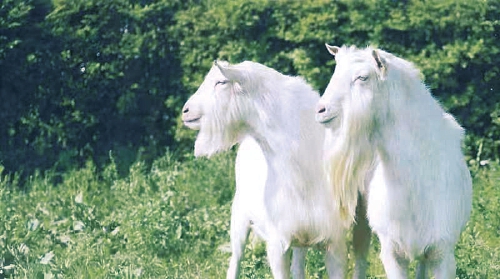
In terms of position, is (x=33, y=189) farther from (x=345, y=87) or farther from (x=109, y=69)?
(x=345, y=87)

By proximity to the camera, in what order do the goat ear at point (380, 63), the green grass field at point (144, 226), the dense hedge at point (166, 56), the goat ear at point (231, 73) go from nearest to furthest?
the goat ear at point (380, 63) → the goat ear at point (231, 73) → the green grass field at point (144, 226) → the dense hedge at point (166, 56)

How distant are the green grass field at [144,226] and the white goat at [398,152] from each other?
5.69 feet

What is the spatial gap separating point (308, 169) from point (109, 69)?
5.06m

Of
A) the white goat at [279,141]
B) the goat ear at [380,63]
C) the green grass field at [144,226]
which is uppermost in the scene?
the goat ear at [380,63]

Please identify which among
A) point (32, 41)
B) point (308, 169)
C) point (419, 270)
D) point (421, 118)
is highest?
point (421, 118)

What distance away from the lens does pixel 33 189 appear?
10.0m

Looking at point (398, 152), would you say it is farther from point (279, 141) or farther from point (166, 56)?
point (166, 56)

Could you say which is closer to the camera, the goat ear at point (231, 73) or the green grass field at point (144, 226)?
the goat ear at point (231, 73)

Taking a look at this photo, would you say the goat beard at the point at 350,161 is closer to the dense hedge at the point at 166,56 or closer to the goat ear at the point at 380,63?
the goat ear at the point at 380,63

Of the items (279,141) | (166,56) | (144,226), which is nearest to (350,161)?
(279,141)

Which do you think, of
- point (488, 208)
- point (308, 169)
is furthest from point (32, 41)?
point (308, 169)

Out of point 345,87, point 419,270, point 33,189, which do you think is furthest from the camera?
point 33,189

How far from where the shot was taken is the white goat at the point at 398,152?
213 inches

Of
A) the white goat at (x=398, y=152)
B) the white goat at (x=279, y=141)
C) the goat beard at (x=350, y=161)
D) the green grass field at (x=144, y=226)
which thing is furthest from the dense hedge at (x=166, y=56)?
the white goat at (x=398, y=152)
